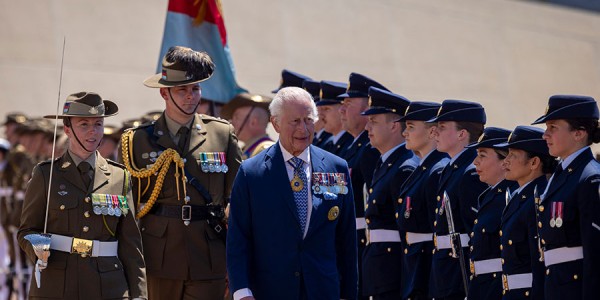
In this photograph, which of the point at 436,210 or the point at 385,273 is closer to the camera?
the point at 436,210

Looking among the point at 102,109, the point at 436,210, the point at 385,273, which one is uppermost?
the point at 102,109

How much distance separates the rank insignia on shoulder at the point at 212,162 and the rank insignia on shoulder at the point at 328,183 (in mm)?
1305

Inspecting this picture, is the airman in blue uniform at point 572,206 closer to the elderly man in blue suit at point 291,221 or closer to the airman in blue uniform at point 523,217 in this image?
the airman in blue uniform at point 523,217

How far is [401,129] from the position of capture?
8.07m

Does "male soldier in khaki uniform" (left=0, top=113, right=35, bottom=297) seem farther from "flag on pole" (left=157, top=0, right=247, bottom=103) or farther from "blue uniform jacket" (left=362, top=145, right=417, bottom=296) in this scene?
"blue uniform jacket" (left=362, top=145, right=417, bottom=296)

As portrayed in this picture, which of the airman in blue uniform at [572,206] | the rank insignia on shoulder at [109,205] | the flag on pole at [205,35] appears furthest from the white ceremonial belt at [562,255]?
the flag on pole at [205,35]

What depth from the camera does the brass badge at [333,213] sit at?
5.68 m

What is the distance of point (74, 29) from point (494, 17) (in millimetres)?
8475

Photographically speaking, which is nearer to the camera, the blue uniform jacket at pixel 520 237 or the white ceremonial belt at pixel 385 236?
the blue uniform jacket at pixel 520 237

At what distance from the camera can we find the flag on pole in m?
9.56

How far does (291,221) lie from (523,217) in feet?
4.65

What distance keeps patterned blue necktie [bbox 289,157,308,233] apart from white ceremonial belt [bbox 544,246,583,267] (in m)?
1.25

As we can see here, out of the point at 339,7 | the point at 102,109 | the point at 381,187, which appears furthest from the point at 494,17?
the point at 102,109

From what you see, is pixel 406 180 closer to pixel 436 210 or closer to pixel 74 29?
pixel 436 210
